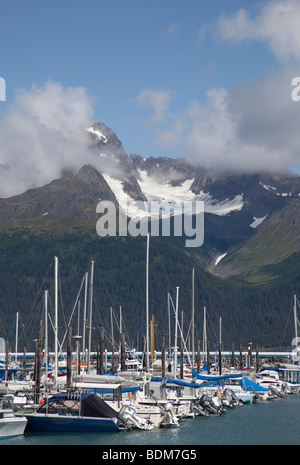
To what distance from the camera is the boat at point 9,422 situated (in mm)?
65375

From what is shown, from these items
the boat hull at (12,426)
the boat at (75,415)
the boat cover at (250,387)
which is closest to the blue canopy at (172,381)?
the boat at (75,415)

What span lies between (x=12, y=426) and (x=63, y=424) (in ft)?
21.5

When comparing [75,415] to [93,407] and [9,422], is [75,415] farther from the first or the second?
[9,422]

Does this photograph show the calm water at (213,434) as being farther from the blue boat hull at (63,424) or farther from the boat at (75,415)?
the boat at (75,415)

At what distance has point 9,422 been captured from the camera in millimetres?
65500

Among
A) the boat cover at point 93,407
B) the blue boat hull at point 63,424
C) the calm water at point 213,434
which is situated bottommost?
the calm water at point 213,434

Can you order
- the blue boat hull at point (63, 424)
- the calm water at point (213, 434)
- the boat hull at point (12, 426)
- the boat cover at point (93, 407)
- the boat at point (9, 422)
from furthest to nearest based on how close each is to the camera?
the boat cover at point (93, 407), the blue boat hull at point (63, 424), the calm water at point (213, 434), the boat at point (9, 422), the boat hull at point (12, 426)

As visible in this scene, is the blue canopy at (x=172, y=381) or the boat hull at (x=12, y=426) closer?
the boat hull at (x=12, y=426)

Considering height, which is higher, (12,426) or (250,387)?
(12,426)

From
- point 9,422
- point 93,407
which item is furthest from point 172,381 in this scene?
point 9,422

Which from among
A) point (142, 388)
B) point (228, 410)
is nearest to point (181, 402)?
point (142, 388)

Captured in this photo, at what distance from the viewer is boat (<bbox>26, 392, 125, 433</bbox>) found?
7075 centimetres
